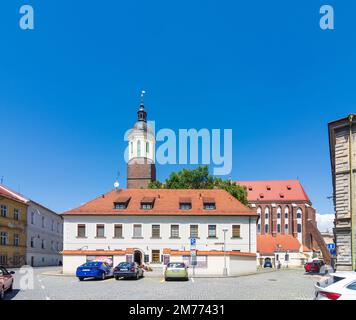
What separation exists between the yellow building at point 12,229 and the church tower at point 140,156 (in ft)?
112

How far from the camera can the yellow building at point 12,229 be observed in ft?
159

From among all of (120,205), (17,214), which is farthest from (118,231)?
(17,214)

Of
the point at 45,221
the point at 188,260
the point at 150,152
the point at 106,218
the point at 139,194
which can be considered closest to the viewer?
the point at 188,260

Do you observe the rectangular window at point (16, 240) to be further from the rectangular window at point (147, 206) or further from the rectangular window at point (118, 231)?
the rectangular window at point (147, 206)

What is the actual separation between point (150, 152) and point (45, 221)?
3179 centimetres

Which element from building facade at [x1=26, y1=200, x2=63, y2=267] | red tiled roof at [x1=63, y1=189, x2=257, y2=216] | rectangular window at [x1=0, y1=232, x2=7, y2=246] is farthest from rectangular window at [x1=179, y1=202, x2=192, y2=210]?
building facade at [x1=26, y1=200, x2=63, y2=267]

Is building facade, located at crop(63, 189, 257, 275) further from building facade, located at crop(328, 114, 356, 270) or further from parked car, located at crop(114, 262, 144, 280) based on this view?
parked car, located at crop(114, 262, 144, 280)

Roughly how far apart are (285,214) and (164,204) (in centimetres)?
6010

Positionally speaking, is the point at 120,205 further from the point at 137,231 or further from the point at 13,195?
the point at 13,195

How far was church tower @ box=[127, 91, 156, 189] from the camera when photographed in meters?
87.1

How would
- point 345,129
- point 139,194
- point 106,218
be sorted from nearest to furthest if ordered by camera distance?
point 345,129 < point 106,218 < point 139,194
